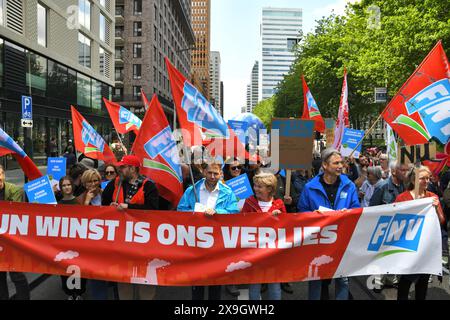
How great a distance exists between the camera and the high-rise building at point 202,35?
530 feet

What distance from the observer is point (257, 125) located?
1460cm

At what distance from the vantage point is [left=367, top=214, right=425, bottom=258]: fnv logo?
4078 millimetres

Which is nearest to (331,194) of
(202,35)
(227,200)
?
(227,200)

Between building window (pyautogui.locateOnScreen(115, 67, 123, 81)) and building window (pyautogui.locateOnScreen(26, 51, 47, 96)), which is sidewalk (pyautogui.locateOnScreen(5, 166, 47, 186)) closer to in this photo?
building window (pyautogui.locateOnScreen(26, 51, 47, 96))

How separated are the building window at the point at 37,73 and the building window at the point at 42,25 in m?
0.89

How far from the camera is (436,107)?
489 centimetres

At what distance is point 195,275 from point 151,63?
49.3 metres

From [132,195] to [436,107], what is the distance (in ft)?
11.8

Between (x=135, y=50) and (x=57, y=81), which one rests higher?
(x=135, y=50)

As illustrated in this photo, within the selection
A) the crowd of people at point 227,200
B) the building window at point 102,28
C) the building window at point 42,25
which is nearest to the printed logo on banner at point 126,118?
the crowd of people at point 227,200

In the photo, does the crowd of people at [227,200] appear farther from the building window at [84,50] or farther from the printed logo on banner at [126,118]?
the building window at [84,50]

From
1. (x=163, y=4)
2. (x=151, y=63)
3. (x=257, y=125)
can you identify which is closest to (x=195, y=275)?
(x=257, y=125)

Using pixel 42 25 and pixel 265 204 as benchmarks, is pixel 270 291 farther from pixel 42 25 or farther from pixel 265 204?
pixel 42 25
